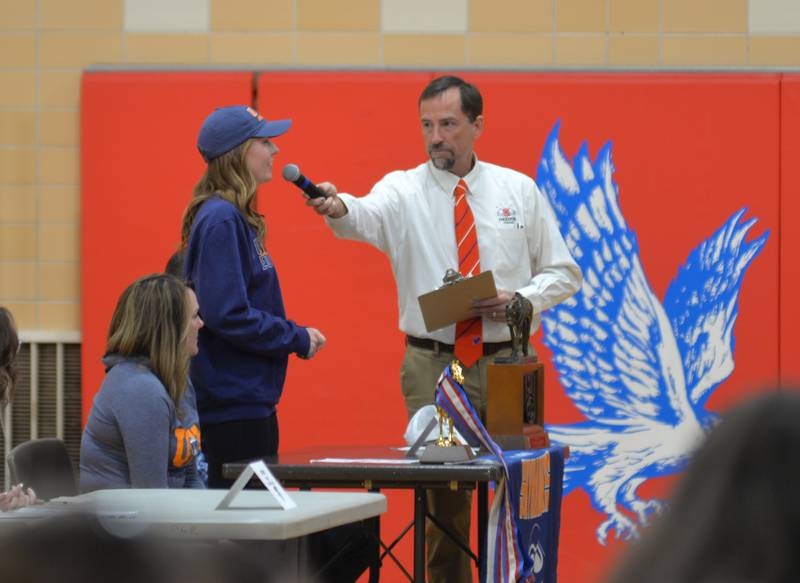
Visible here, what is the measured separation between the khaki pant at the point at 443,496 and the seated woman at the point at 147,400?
34.7 inches

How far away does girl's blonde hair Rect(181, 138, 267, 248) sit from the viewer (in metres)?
3.62

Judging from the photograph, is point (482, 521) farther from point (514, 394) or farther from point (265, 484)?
point (265, 484)

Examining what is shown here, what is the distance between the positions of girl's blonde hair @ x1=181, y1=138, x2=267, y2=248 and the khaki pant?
0.67 m

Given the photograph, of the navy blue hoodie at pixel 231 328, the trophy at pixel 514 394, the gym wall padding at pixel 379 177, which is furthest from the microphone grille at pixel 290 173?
the gym wall padding at pixel 379 177

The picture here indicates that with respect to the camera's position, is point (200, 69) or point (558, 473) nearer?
point (558, 473)

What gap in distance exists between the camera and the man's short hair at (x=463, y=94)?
4.10 metres

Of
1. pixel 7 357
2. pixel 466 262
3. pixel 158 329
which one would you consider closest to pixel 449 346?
pixel 466 262

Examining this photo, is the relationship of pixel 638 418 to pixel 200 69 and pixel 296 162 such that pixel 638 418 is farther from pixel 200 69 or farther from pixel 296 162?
pixel 200 69

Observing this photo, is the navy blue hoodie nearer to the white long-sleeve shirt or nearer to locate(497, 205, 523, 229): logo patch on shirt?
the white long-sleeve shirt

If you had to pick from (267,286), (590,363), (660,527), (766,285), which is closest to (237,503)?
(267,286)

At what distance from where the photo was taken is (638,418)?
486 cm

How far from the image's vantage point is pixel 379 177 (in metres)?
4.94

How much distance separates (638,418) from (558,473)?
130 cm

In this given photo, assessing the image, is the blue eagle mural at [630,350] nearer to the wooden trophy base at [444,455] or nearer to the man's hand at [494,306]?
the man's hand at [494,306]
